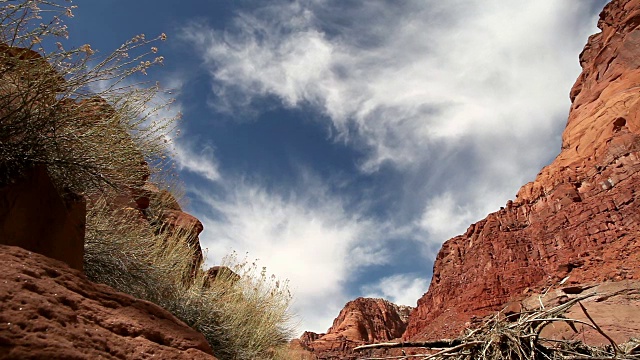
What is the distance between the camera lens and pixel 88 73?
15.1 ft

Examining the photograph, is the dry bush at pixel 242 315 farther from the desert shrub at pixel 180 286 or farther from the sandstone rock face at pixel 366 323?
the sandstone rock face at pixel 366 323

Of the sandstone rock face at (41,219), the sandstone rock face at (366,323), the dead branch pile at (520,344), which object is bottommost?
the dead branch pile at (520,344)

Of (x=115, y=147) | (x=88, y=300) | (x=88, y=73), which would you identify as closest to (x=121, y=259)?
(x=115, y=147)

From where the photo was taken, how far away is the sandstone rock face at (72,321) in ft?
6.64

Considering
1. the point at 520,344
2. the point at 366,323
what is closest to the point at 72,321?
the point at 520,344

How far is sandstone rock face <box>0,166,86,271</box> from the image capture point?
369cm

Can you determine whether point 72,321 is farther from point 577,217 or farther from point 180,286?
point 577,217

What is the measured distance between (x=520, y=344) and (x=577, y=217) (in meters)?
56.2

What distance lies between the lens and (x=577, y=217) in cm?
5053

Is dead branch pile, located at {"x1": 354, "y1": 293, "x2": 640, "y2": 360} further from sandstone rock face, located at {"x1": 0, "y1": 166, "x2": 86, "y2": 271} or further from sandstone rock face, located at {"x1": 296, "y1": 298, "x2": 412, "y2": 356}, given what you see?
sandstone rock face, located at {"x1": 296, "y1": 298, "x2": 412, "y2": 356}

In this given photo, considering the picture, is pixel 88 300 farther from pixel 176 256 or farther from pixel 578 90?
pixel 578 90

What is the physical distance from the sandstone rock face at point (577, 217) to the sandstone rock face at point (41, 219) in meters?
39.1

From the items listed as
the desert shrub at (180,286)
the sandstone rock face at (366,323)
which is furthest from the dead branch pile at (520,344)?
the sandstone rock face at (366,323)

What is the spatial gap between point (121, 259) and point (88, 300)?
4.05 meters
